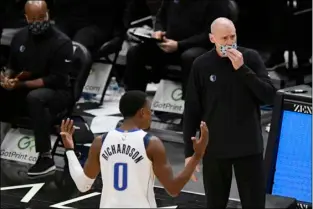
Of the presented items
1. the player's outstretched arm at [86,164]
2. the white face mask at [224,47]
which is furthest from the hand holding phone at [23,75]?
the player's outstretched arm at [86,164]

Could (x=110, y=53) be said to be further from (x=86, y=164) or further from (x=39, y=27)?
(x=86, y=164)

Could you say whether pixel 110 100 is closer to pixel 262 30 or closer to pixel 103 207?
pixel 262 30

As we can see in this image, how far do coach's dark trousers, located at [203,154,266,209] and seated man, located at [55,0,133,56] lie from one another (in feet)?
12.7

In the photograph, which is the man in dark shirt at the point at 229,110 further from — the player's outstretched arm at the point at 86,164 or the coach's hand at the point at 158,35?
the coach's hand at the point at 158,35

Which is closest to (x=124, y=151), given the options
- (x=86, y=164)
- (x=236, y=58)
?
(x=86, y=164)

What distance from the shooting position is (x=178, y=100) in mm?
9375

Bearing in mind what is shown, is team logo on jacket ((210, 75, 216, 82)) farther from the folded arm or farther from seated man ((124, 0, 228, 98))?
seated man ((124, 0, 228, 98))

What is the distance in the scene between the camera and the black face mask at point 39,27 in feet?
27.0

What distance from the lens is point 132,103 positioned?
498 cm

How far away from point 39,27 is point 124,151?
3.61m

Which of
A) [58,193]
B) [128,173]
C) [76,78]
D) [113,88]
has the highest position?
[128,173]

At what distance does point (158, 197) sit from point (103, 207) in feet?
8.96

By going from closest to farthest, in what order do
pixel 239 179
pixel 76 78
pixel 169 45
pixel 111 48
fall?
pixel 239 179 < pixel 76 78 < pixel 169 45 < pixel 111 48

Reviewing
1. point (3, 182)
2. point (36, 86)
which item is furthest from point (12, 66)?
point (3, 182)
